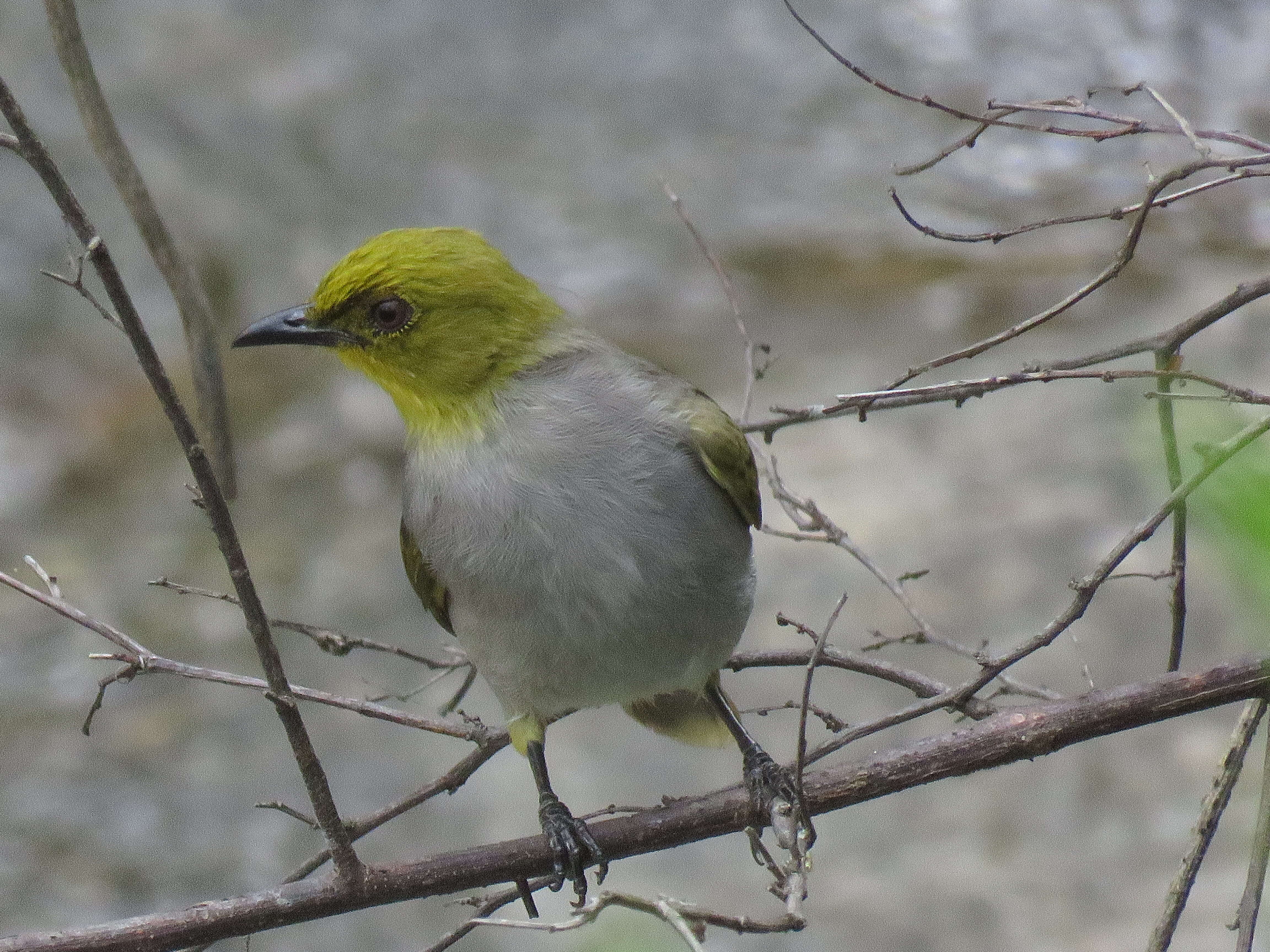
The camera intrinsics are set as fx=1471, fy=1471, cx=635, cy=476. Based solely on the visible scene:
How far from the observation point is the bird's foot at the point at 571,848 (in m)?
3.70

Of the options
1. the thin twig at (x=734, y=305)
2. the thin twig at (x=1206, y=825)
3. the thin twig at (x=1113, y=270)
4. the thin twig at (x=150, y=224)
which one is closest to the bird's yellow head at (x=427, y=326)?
the thin twig at (x=734, y=305)

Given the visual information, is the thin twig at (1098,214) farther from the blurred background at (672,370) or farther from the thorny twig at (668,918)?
the thorny twig at (668,918)

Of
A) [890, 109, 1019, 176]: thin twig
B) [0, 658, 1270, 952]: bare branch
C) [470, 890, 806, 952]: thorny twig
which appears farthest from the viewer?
[890, 109, 1019, 176]: thin twig

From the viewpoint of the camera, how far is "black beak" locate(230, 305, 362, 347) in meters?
4.12

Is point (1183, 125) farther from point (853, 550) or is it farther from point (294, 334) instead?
point (294, 334)

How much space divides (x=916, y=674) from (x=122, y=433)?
9.26m

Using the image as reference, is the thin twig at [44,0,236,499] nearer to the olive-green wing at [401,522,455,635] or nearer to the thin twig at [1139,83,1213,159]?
the olive-green wing at [401,522,455,635]

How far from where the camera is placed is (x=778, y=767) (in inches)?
164

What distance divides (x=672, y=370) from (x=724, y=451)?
7547 millimetres

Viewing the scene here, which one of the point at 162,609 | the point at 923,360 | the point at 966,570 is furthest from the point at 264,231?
the point at 966,570

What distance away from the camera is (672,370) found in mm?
11664

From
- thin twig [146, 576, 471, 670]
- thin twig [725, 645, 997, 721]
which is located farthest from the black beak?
thin twig [725, 645, 997, 721]

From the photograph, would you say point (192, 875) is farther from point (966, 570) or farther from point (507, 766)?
point (966, 570)

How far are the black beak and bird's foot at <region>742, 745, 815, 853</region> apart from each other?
5.47ft
